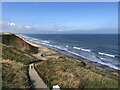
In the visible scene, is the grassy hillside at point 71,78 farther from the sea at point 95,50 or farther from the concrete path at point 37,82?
the sea at point 95,50

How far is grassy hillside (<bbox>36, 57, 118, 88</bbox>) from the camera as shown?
21109 millimetres

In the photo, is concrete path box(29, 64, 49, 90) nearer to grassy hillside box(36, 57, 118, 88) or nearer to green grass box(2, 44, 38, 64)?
grassy hillside box(36, 57, 118, 88)

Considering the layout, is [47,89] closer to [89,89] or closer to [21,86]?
[21,86]

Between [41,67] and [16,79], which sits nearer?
[16,79]

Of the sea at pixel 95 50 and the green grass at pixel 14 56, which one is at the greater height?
the green grass at pixel 14 56

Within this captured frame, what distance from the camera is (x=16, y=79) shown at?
63.4 ft

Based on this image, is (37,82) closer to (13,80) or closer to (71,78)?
(13,80)

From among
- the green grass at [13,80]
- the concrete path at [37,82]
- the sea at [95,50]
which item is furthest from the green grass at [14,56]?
the sea at [95,50]

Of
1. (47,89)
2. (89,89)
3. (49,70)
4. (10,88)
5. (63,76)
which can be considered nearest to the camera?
(10,88)

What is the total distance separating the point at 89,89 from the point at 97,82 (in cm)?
149

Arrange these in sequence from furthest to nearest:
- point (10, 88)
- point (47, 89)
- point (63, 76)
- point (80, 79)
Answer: point (63, 76) < point (80, 79) < point (47, 89) < point (10, 88)

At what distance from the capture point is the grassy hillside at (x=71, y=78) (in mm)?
21109

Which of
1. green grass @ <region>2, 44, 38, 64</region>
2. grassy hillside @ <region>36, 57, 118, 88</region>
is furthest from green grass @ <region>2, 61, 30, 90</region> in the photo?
green grass @ <region>2, 44, 38, 64</region>

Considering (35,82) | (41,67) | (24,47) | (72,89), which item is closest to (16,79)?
(35,82)
